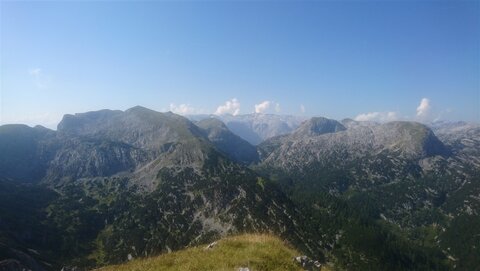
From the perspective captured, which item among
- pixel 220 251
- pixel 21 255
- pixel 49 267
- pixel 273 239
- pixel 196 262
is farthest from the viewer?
pixel 49 267

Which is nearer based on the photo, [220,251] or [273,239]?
[220,251]

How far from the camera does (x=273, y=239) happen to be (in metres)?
25.8

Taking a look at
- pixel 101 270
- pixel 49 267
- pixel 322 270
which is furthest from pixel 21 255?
pixel 322 270

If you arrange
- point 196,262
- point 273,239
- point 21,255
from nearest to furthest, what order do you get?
point 196,262 → point 273,239 → point 21,255

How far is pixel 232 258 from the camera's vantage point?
22.1m

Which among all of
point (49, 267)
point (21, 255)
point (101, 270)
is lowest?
point (49, 267)

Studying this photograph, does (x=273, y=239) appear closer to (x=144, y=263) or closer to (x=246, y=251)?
(x=246, y=251)

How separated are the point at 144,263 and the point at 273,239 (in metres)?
9.33

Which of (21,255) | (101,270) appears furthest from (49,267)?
(101,270)

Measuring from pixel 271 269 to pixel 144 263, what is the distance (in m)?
9.16

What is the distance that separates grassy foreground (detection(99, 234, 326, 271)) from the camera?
2103cm

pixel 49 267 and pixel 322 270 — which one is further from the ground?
pixel 322 270

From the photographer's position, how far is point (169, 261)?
23062 mm

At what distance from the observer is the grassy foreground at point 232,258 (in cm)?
2103
